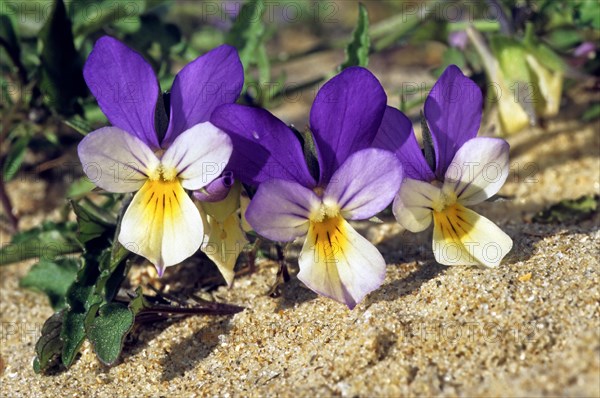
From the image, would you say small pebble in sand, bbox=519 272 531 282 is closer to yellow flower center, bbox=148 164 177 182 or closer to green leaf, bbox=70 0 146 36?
yellow flower center, bbox=148 164 177 182

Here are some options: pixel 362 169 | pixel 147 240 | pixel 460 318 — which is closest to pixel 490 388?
pixel 460 318

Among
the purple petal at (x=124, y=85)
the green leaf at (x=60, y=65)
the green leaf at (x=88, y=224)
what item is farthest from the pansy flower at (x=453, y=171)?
the green leaf at (x=60, y=65)

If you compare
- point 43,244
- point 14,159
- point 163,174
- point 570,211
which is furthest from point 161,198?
point 570,211

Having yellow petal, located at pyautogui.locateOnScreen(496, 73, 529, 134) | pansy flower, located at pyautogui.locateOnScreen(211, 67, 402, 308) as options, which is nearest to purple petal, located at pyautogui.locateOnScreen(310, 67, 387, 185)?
pansy flower, located at pyautogui.locateOnScreen(211, 67, 402, 308)

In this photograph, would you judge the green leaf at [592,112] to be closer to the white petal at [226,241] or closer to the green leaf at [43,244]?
the white petal at [226,241]

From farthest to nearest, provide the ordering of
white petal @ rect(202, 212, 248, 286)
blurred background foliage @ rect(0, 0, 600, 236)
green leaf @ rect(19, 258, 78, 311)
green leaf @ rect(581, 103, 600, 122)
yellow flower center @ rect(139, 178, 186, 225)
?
green leaf @ rect(581, 103, 600, 122)
blurred background foliage @ rect(0, 0, 600, 236)
green leaf @ rect(19, 258, 78, 311)
white petal @ rect(202, 212, 248, 286)
yellow flower center @ rect(139, 178, 186, 225)
